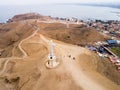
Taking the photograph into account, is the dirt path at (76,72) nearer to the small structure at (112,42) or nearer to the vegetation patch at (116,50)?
the vegetation patch at (116,50)

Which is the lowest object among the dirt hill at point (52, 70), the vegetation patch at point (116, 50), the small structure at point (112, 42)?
the small structure at point (112, 42)

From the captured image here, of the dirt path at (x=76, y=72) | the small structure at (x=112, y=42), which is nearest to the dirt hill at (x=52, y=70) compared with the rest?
the dirt path at (x=76, y=72)

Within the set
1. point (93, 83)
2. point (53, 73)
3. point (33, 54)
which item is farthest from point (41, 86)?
point (33, 54)

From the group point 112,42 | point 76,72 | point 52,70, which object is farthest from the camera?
point 112,42

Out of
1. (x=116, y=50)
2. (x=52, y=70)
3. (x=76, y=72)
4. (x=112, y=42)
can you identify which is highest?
(x=52, y=70)

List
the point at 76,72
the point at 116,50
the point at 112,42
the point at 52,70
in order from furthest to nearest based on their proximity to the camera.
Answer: the point at 112,42
the point at 116,50
the point at 52,70
the point at 76,72

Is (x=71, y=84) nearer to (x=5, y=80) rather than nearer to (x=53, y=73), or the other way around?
(x=53, y=73)

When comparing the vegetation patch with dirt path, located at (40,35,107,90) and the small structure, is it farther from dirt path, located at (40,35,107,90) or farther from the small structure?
dirt path, located at (40,35,107,90)

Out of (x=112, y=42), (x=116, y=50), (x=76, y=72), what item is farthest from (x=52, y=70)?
(x=112, y=42)

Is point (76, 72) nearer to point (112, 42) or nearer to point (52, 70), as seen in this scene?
point (52, 70)

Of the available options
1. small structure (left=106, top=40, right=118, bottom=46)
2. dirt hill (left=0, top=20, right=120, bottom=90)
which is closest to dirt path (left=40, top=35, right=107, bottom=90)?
dirt hill (left=0, top=20, right=120, bottom=90)

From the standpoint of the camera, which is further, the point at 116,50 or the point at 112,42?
the point at 112,42
